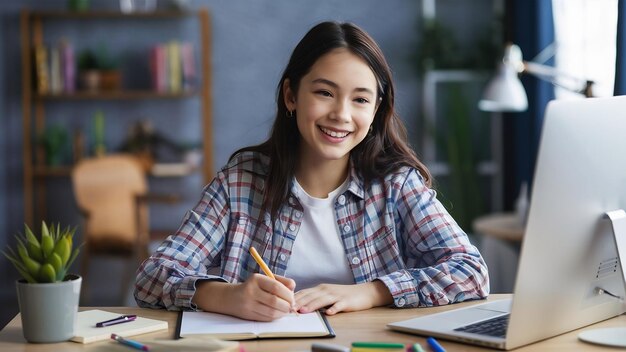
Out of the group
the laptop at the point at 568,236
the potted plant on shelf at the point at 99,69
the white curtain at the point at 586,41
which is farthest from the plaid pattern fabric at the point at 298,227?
the potted plant on shelf at the point at 99,69

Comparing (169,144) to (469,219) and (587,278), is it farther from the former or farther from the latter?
(587,278)

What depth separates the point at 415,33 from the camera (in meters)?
5.34

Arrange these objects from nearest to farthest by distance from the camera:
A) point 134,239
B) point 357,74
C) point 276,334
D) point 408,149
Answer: point 276,334
point 357,74
point 408,149
point 134,239

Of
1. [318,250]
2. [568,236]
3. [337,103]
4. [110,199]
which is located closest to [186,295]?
[318,250]

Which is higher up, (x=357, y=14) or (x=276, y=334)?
(x=357, y=14)

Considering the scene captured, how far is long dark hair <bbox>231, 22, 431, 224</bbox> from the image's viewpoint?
1849 mm

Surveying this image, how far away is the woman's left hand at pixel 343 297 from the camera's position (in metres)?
1.54

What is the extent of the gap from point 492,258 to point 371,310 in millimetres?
2557

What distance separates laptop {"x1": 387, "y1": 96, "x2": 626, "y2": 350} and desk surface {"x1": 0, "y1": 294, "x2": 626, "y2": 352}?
0.8 inches

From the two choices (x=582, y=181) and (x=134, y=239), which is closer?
(x=582, y=181)

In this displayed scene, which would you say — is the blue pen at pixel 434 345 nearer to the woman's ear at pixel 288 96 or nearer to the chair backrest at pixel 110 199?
the woman's ear at pixel 288 96

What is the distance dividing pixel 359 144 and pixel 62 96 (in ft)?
11.5

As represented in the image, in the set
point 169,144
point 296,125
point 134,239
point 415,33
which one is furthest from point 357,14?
point 296,125

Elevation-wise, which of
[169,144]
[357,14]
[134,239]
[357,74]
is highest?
[357,14]
